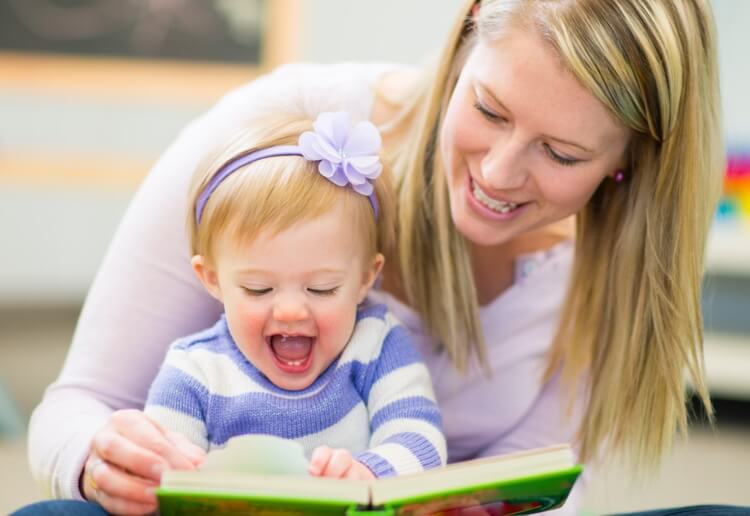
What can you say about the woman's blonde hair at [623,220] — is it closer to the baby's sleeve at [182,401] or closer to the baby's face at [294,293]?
the baby's face at [294,293]

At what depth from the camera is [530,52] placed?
1.25 meters

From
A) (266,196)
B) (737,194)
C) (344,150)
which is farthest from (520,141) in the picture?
(737,194)

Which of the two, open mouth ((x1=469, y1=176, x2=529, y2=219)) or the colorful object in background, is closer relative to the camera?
open mouth ((x1=469, y1=176, x2=529, y2=219))

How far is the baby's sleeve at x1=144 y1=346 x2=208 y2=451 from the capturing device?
114 centimetres

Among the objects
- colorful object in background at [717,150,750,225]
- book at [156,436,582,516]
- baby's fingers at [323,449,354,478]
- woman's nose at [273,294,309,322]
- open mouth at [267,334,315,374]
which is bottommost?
book at [156,436,582,516]

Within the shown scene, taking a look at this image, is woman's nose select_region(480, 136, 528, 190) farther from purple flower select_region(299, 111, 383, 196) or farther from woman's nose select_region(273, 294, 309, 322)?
woman's nose select_region(273, 294, 309, 322)

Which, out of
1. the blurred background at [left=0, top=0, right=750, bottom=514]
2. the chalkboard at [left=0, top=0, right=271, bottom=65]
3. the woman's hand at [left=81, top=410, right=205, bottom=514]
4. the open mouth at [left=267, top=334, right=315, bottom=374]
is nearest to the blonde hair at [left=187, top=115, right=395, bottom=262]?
the open mouth at [left=267, top=334, right=315, bottom=374]

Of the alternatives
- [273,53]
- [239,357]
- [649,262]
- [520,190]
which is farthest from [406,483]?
[273,53]

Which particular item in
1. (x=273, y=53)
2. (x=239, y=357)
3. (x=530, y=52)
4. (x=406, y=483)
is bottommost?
(x=406, y=483)

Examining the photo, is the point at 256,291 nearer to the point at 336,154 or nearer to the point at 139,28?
the point at 336,154

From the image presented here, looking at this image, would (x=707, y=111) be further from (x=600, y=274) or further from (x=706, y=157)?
(x=600, y=274)

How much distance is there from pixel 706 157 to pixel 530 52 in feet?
1.03

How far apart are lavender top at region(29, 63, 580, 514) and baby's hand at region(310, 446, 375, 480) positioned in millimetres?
339

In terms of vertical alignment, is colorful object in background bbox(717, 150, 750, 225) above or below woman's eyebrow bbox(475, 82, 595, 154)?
above
